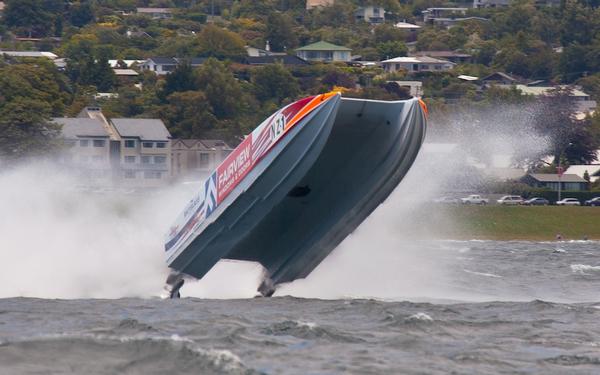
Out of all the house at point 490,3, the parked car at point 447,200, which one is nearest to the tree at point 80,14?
the house at point 490,3

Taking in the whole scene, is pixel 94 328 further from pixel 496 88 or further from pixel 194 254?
pixel 496 88

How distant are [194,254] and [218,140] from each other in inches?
2170

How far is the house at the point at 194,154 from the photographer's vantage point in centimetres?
7931

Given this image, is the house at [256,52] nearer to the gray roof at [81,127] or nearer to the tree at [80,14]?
the tree at [80,14]

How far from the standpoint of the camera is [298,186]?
26844mm

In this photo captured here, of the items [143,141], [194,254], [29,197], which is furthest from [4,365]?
[143,141]

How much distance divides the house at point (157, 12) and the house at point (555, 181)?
86.5m

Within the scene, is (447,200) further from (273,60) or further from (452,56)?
(452,56)

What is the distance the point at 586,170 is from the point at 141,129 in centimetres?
2503

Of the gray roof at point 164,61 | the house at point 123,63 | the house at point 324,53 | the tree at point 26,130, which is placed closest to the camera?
the tree at point 26,130

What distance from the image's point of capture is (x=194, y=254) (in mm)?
27688

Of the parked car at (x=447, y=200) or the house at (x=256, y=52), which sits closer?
the parked car at (x=447, y=200)

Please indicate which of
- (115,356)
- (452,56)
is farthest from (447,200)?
(452,56)

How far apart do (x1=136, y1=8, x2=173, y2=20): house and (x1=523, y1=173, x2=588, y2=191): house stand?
284 feet
